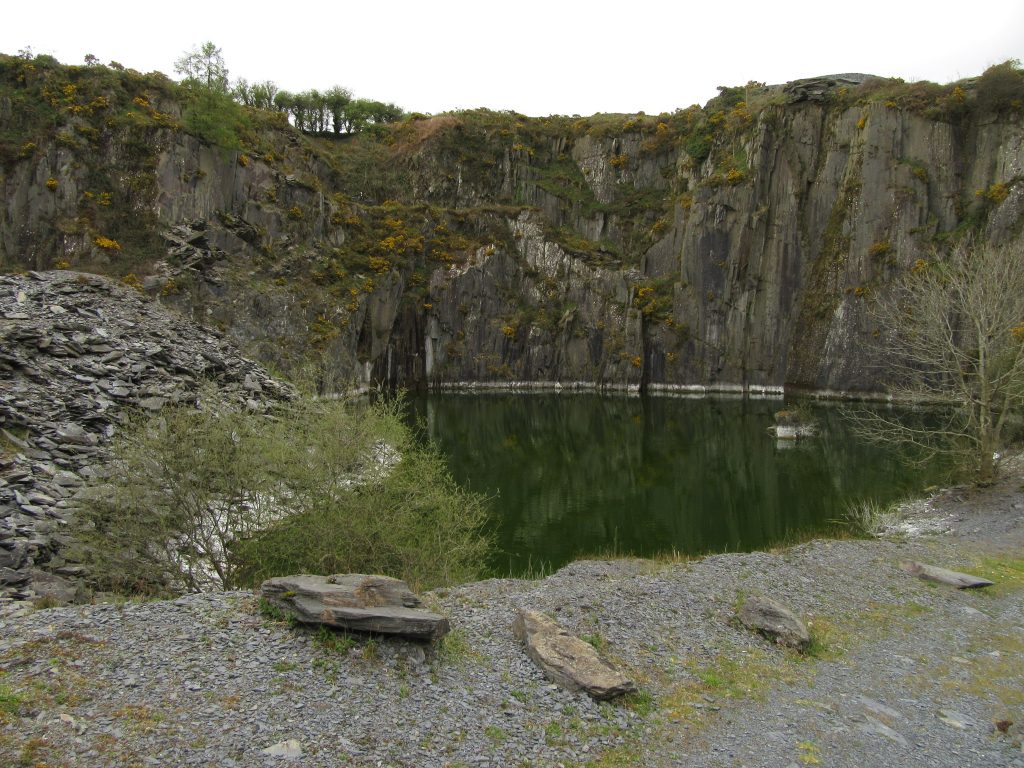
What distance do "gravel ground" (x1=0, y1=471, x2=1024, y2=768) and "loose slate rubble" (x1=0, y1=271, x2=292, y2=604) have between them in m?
5.67

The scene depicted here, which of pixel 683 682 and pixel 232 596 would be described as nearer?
pixel 683 682

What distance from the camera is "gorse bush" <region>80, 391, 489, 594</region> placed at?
48.0 feet

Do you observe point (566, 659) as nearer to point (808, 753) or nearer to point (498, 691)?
point (498, 691)

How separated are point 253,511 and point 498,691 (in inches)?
365

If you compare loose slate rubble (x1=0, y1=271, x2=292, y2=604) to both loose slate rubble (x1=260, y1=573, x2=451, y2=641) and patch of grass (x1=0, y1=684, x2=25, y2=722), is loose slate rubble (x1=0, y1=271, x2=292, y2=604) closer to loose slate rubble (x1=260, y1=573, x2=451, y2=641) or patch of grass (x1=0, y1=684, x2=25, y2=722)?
patch of grass (x1=0, y1=684, x2=25, y2=722)

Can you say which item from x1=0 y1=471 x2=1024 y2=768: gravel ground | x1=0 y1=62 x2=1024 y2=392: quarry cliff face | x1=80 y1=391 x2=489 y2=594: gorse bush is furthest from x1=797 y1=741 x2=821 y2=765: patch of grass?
x1=0 y1=62 x2=1024 y2=392: quarry cliff face

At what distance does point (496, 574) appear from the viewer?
20.9m

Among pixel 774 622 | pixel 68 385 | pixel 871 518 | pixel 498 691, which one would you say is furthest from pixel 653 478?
pixel 498 691

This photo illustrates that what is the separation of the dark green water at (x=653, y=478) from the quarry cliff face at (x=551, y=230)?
16.0 meters

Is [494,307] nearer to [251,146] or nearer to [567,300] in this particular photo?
[567,300]

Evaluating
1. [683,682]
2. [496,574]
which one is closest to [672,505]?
[496,574]

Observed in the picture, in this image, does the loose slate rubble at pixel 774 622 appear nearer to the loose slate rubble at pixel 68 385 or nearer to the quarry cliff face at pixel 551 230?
the loose slate rubble at pixel 68 385

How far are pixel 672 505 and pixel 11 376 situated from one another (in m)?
26.5

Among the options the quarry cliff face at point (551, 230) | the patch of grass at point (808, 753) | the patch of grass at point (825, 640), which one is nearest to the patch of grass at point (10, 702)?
the patch of grass at point (808, 753)
